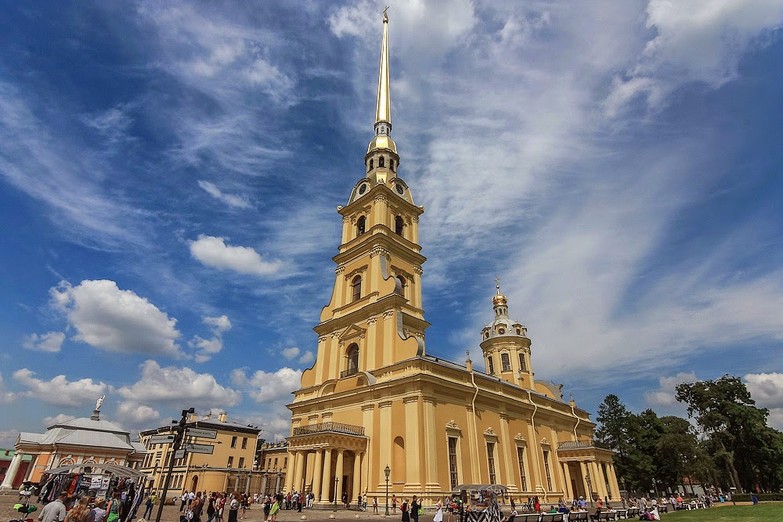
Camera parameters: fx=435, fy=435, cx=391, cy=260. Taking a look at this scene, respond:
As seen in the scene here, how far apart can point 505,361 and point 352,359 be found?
78.1 feet

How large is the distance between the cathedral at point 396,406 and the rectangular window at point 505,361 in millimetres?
7289

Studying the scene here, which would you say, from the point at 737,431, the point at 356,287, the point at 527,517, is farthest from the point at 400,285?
the point at 737,431

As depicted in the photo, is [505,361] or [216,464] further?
[216,464]

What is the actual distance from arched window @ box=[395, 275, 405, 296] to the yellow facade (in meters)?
21.5

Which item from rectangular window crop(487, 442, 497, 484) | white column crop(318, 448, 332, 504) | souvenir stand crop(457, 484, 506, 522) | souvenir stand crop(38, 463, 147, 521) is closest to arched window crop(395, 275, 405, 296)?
white column crop(318, 448, 332, 504)

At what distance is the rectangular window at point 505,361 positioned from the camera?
48.9 m

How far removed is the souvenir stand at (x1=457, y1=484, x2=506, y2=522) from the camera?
701 inches

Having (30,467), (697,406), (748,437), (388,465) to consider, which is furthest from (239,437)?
(748,437)

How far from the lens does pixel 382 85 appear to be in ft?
146

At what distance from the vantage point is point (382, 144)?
41.1 metres

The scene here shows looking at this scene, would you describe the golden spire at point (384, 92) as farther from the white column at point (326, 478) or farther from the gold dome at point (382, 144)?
the white column at point (326, 478)

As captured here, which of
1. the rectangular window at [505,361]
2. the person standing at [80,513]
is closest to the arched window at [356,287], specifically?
the rectangular window at [505,361]

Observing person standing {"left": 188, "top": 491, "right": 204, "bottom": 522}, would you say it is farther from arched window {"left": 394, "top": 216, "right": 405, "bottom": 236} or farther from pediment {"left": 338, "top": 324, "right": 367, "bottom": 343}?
arched window {"left": 394, "top": 216, "right": 405, "bottom": 236}

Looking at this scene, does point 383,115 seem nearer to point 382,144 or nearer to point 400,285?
point 382,144
